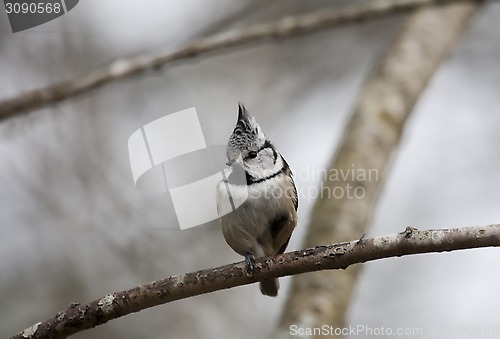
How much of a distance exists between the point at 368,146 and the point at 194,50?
129 centimetres

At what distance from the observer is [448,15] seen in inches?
194

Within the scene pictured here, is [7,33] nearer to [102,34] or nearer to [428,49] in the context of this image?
[102,34]

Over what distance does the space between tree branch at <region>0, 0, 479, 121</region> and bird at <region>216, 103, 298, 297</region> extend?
0.95m

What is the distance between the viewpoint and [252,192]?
247cm

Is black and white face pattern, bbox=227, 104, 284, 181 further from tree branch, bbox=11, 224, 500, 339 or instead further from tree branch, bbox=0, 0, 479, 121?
tree branch, bbox=0, 0, 479, 121

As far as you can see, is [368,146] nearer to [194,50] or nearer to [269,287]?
[194,50]

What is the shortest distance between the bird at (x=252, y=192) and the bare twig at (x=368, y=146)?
843 mm

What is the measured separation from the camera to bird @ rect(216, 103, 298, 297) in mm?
2414

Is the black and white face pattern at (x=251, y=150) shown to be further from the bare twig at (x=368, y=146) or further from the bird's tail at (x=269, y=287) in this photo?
the bare twig at (x=368, y=146)

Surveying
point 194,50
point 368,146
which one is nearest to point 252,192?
point 194,50

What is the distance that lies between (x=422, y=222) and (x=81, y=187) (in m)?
2.87

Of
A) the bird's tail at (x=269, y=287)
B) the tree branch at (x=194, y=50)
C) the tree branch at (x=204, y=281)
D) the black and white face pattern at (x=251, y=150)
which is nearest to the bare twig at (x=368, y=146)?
the bird's tail at (x=269, y=287)

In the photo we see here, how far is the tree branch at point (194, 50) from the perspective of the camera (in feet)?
9.84

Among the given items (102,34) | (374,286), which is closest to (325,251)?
(102,34)
